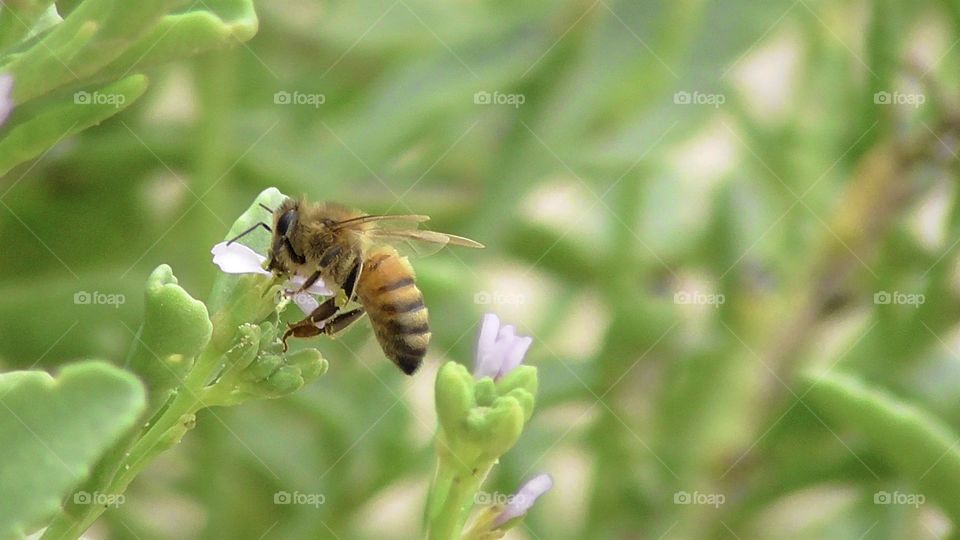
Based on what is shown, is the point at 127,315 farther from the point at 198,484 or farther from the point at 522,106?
the point at 522,106

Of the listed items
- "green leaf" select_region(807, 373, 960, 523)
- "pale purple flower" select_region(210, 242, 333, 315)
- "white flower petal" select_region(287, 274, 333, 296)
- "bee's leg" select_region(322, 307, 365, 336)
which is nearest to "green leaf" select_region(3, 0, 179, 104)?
"pale purple flower" select_region(210, 242, 333, 315)

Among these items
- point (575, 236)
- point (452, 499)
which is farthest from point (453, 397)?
point (575, 236)

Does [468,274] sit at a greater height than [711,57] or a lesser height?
lesser

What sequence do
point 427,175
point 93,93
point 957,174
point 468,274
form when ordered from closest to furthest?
point 93,93 → point 957,174 → point 468,274 → point 427,175

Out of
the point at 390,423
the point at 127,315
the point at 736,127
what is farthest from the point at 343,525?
the point at 736,127

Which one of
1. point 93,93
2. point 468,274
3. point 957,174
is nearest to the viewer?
point 93,93

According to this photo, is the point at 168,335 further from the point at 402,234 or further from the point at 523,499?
the point at 402,234

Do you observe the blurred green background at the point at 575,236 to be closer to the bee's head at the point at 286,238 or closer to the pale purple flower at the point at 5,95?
the bee's head at the point at 286,238

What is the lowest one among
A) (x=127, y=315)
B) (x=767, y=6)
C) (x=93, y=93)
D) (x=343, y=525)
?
(x=343, y=525)
